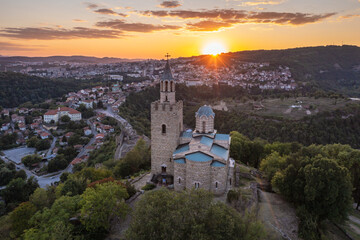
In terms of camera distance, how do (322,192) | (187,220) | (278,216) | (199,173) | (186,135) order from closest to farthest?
1. (187,220)
2. (322,192)
3. (278,216)
4. (199,173)
5. (186,135)

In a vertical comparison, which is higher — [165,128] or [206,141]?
[165,128]

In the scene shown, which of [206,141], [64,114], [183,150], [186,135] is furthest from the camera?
[64,114]

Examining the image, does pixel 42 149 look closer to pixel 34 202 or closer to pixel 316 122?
pixel 34 202

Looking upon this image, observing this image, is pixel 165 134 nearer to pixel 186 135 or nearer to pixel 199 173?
pixel 186 135

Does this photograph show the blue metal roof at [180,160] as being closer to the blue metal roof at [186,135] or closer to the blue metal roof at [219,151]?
the blue metal roof at [219,151]

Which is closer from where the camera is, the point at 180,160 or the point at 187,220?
the point at 187,220

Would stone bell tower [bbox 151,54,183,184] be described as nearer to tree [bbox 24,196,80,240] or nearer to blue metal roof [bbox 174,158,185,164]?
blue metal roof [bbox 174,158,185,164]

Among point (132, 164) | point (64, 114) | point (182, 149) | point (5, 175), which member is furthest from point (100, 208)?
point (64, 114)

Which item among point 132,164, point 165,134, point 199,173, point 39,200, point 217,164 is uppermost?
point 165,134
